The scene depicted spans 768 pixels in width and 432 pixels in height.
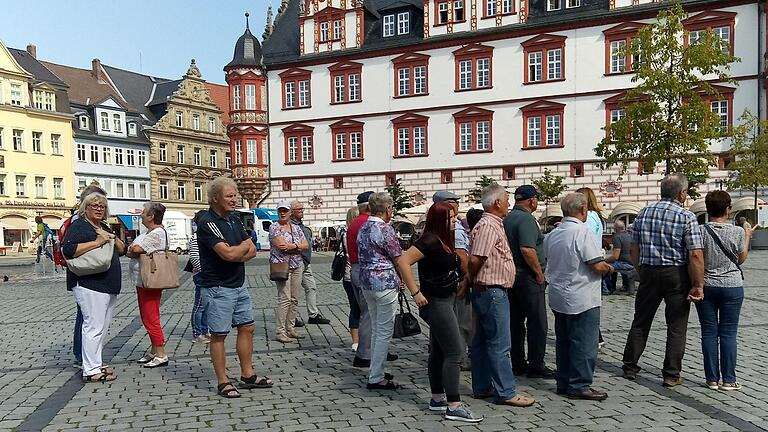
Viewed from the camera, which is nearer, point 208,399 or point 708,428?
point 708,428

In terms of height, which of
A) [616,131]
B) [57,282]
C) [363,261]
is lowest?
[57,282]

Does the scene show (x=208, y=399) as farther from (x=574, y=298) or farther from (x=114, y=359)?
(x=574, y=298)

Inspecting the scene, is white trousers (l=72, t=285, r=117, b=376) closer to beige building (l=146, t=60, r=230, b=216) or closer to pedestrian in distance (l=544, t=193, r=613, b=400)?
pedestrian in distance (l=544, t=193, r=613, b=400)

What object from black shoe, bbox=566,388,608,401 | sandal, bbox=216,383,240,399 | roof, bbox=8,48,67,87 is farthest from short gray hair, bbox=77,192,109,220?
roof, bbox=8,48,67,87

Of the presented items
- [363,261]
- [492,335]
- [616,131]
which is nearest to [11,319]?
[363,261]

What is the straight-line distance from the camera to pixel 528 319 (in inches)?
268

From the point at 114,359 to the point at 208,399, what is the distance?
2.48 metres

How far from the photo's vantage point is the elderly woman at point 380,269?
6012mm

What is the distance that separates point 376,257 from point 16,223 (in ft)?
161

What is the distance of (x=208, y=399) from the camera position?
20.5 feet

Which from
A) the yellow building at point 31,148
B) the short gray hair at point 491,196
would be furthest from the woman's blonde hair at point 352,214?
the yellow building at point 31,148

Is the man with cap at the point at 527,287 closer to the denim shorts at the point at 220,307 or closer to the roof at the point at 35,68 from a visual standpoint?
the denim shorts at the point at 220,307

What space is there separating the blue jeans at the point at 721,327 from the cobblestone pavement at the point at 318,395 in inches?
8.7

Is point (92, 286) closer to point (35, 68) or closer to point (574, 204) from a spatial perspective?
point (574, 204)
